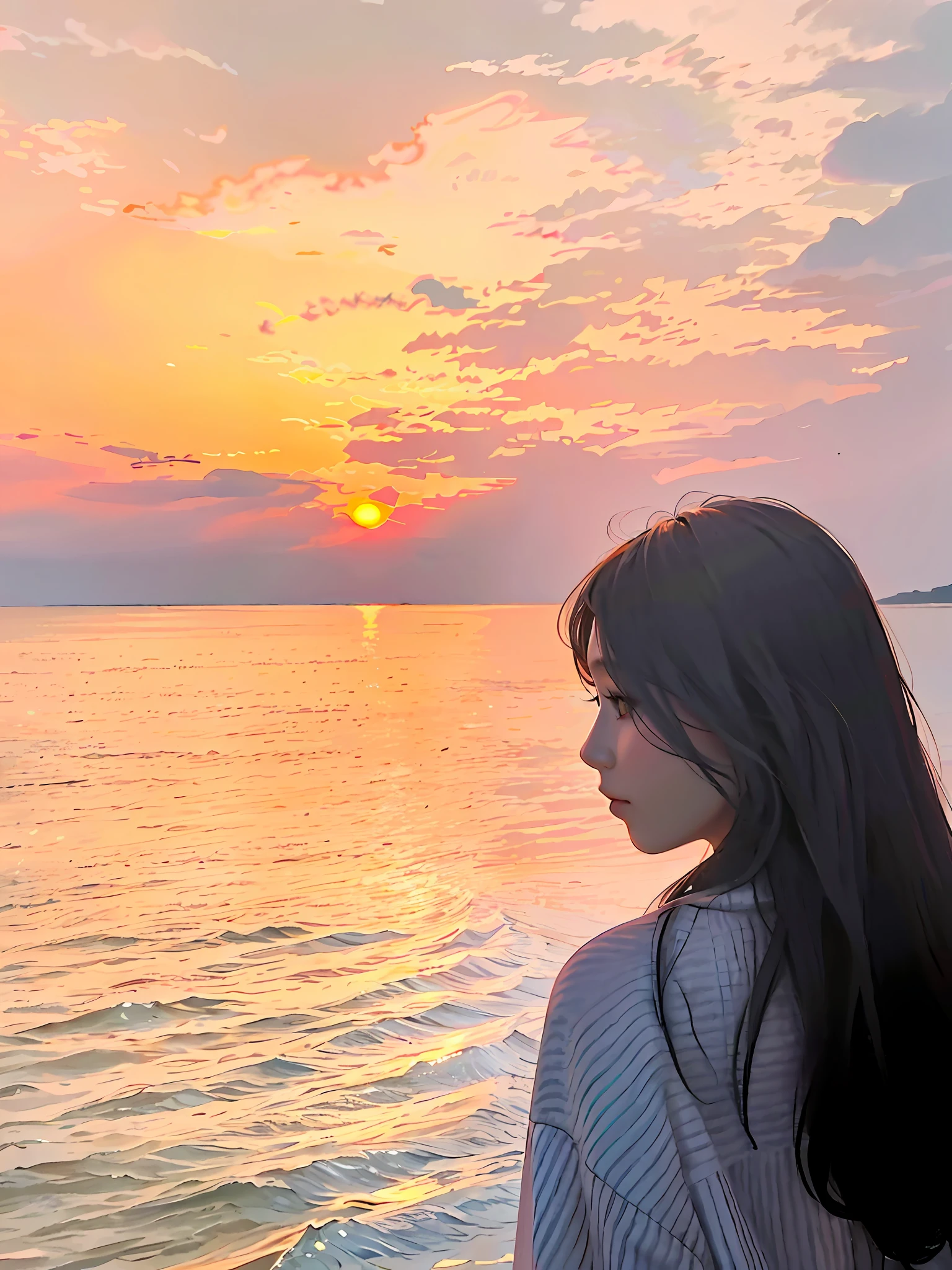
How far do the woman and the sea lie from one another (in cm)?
22

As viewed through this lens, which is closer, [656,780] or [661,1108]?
[661,1108]

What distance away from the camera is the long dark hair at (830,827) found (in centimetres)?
61

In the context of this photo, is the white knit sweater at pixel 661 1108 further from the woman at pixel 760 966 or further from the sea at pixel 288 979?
the sea at pixel 288 979

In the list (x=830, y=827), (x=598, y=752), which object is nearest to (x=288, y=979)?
(x=598, y=752)

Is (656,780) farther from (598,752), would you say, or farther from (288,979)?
(288,979)

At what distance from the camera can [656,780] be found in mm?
706

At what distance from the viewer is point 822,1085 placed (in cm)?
60

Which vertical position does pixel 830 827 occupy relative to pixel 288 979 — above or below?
above

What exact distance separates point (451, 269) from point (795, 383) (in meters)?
5.77

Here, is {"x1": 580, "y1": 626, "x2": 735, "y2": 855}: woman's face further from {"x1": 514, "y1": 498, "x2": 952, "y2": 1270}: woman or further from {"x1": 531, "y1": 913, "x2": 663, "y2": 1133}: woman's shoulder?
{"x1": 531, "y1": 913, "x2": 663, "y2": 1133}: woman's shoulder

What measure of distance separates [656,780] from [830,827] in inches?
5.2

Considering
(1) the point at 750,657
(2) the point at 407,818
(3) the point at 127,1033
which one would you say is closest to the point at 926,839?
(1) the point at 750,657

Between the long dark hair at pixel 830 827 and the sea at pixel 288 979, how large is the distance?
198 millimetres

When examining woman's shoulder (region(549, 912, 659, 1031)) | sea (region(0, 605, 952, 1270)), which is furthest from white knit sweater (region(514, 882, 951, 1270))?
sea (region(0, 605, 952, 1270))
